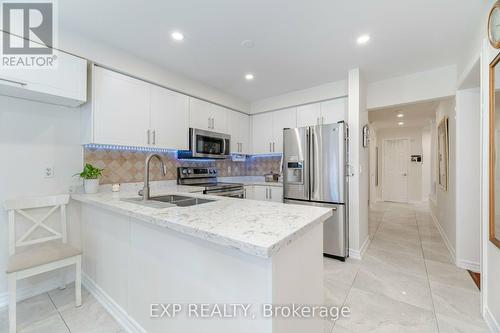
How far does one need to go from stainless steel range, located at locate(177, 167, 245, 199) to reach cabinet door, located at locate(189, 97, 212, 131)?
706 millimetres

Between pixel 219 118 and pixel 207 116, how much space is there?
271 mm

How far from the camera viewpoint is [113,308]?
5.56 feet

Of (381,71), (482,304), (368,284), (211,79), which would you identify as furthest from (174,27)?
(482,304)

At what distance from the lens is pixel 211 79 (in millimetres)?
3102

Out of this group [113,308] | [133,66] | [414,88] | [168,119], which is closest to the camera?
[113,308]

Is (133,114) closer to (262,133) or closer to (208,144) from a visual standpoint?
(208,144)

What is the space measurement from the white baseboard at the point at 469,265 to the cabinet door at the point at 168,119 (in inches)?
147

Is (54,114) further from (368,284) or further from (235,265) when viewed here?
(368,284)

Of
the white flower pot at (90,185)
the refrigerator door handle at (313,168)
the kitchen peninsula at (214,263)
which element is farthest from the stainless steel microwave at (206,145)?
the kitchen peninsula at (214,263)

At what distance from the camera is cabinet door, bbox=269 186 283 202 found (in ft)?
11.3

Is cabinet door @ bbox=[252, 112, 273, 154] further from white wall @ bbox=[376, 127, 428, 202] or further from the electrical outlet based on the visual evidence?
white wall @ bbox=[376, 127, 428, 202]

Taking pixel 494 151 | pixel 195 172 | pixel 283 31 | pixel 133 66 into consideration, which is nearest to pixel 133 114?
pixel 133 66

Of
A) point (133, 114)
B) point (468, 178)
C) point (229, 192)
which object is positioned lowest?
point (229, 192)

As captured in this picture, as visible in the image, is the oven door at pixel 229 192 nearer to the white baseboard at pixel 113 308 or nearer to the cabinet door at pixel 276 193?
the cabinet door at pixel 276 193
